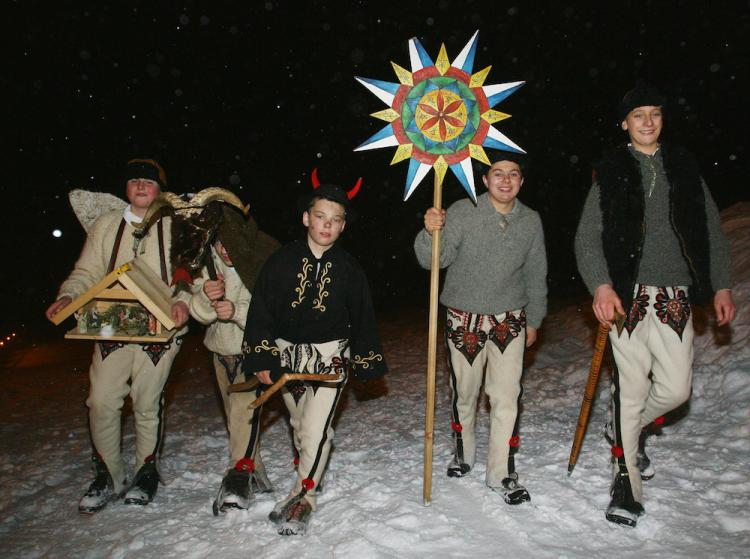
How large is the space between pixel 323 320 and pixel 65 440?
4240mm

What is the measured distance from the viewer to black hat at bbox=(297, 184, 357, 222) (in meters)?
3.67

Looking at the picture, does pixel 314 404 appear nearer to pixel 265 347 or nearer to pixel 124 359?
pixel 265 347

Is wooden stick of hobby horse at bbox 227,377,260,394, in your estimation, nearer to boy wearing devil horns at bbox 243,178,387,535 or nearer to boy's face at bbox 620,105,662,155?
boy wearing devil horns at bbox 243,178,387,535

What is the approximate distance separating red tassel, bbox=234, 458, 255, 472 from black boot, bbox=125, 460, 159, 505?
744 mm

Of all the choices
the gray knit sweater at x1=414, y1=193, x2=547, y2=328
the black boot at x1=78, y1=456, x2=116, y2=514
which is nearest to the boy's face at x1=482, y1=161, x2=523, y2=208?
the gray knit sweater at x1=414, y1=193, x2=547, y2=328

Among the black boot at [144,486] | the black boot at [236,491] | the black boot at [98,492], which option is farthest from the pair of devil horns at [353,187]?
the black boot at [98,492]

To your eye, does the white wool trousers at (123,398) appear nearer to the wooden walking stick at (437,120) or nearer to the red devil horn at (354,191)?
the red devil horn at (354,191)

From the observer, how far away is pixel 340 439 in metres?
5.49

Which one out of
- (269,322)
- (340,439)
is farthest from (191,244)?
(340,439)

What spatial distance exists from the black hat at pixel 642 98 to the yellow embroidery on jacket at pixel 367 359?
238cm

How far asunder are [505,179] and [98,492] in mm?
3878

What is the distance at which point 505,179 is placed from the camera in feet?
12.8

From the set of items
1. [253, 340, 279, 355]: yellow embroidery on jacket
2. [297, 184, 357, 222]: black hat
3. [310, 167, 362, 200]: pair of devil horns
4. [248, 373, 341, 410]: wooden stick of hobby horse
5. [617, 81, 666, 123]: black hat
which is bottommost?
[248, 373, 341, 410]: wooden stick of hobby horse

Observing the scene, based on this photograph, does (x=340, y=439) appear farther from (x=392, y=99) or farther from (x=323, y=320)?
(x=392, y=99)
